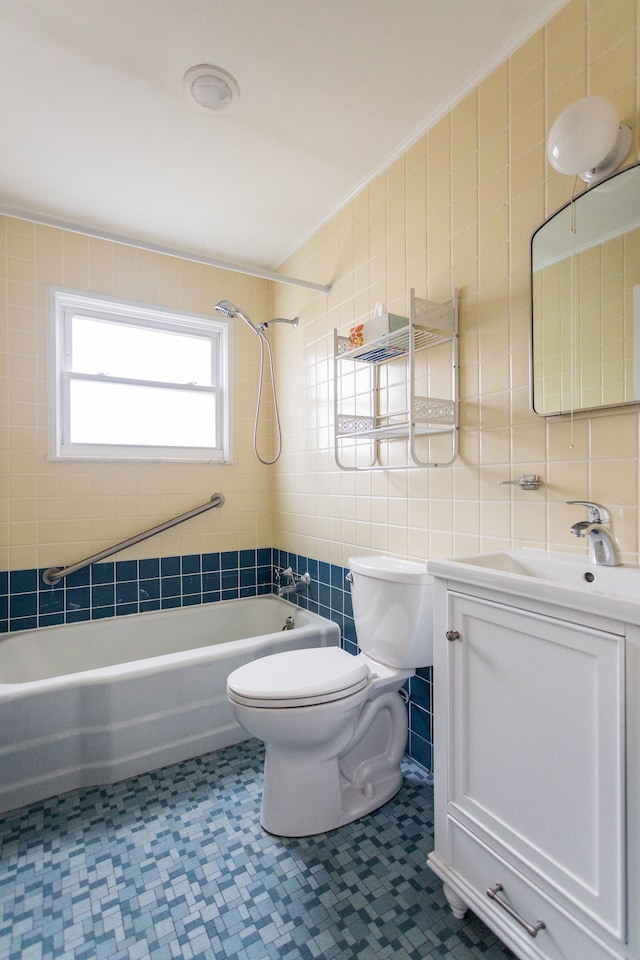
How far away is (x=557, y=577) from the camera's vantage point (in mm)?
1185

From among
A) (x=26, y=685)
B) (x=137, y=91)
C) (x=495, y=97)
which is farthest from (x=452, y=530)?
(x=137, y=91)

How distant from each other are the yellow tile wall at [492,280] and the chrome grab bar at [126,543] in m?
0.82

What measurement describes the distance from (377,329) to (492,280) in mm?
415

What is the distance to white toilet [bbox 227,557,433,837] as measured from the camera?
4.52 ft

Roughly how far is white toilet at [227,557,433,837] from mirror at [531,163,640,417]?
27.5 inches

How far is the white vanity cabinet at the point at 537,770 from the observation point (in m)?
0.79

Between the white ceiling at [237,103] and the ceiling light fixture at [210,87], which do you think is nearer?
the white ceiling at [237,103]

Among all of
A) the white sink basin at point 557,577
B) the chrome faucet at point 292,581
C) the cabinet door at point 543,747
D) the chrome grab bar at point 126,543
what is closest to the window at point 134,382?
the chrome grab bar at point 126,543

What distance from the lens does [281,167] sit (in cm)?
190

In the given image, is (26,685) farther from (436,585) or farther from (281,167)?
(281,167)

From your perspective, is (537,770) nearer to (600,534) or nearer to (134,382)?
(600,534)

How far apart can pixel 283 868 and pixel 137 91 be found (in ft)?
7.98

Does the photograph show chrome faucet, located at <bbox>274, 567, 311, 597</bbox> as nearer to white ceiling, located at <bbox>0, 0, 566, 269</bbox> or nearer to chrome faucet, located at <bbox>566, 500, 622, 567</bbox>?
chrome faucet, located at <bbox>566, 500, 622, 567</bbox>

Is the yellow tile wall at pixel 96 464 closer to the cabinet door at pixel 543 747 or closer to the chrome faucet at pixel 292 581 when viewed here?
the chrome faucet at pixel 292 581
